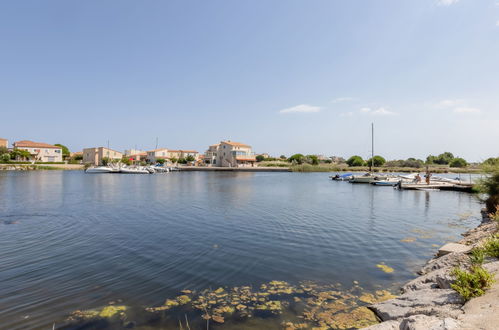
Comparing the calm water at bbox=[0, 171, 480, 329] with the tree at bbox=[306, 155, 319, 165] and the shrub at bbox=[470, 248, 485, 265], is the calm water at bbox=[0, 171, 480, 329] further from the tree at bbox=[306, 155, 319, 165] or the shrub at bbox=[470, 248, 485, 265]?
the tree at bbox=[306, 155, 319, 165]

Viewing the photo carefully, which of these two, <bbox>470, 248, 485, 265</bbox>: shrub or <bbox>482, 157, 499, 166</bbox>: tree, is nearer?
<bbox>470, 248, 485, 265</bbox>: shrub

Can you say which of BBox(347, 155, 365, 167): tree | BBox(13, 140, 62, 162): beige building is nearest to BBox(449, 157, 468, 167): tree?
BBox(347, 155, 365, 167): tree

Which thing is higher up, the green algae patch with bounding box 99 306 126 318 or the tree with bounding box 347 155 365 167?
the tree with bounding box 347 155 365 167

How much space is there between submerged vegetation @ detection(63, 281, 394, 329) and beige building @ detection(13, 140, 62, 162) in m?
122

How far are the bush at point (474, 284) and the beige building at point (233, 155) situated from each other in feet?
333

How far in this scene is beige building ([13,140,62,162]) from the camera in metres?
101

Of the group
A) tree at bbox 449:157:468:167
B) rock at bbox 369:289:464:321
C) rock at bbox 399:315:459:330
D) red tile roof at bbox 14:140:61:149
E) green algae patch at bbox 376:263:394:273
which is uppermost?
red tile roof at bbox 14:140:61:149

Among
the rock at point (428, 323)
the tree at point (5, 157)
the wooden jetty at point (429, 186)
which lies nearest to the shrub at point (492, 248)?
the rock at point (428, 323)

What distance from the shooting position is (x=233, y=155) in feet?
358

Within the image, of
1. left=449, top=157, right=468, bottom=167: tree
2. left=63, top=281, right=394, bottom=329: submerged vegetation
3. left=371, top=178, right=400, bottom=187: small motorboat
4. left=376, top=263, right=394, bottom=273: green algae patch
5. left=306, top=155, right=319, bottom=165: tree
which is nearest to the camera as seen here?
left=63, top=281, right=394, bottom=329: submerged vegetation

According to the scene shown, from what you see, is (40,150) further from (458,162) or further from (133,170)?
(458,162)

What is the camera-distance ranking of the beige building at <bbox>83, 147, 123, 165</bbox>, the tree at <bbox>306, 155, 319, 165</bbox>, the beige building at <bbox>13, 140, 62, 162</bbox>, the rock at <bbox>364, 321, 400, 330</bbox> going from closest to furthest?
the rock at <bbox>364, 321, 400, 330</bbox> < the beige building at <bbox>13, 140, 62, 162</bbox> < the beige building at <bbox>83, 147, 123, 165</bbox> < the tree at <bbox>306, 155, 319, 165</bbox>

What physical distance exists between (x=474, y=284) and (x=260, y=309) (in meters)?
4.70

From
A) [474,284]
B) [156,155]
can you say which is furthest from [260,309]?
[156,155]
